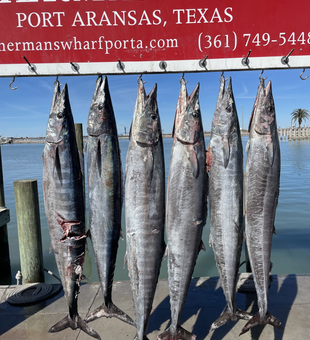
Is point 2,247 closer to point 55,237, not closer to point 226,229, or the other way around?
point 55,237

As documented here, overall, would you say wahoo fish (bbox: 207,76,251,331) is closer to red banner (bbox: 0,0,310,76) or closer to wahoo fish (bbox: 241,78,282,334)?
wahoo fish (bbox: 241,78,282,334)

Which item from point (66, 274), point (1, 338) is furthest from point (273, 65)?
point (1, 338)

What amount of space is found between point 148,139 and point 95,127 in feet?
1.54

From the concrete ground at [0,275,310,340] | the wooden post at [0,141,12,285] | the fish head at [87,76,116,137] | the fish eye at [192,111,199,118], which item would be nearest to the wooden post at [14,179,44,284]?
the concrete ground at [0,275,310,340]

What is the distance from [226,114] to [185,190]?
29.6 inches

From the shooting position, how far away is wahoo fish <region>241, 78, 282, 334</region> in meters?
2.29

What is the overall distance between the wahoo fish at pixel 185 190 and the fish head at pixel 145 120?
0.67 feet

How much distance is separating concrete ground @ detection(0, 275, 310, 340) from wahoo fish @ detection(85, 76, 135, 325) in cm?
114

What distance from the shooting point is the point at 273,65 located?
8.83 ft

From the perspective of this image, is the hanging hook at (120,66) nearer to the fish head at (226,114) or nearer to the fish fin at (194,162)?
the fish head at (226,114)

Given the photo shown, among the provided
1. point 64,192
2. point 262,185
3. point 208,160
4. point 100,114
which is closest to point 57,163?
point 64,192

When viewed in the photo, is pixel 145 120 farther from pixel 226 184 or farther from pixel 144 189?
pixel 226 184

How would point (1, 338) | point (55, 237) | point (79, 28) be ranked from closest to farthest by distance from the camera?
point (55, 237) < point (79, 28) < point (1, 338)

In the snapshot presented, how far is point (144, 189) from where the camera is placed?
218 cm
